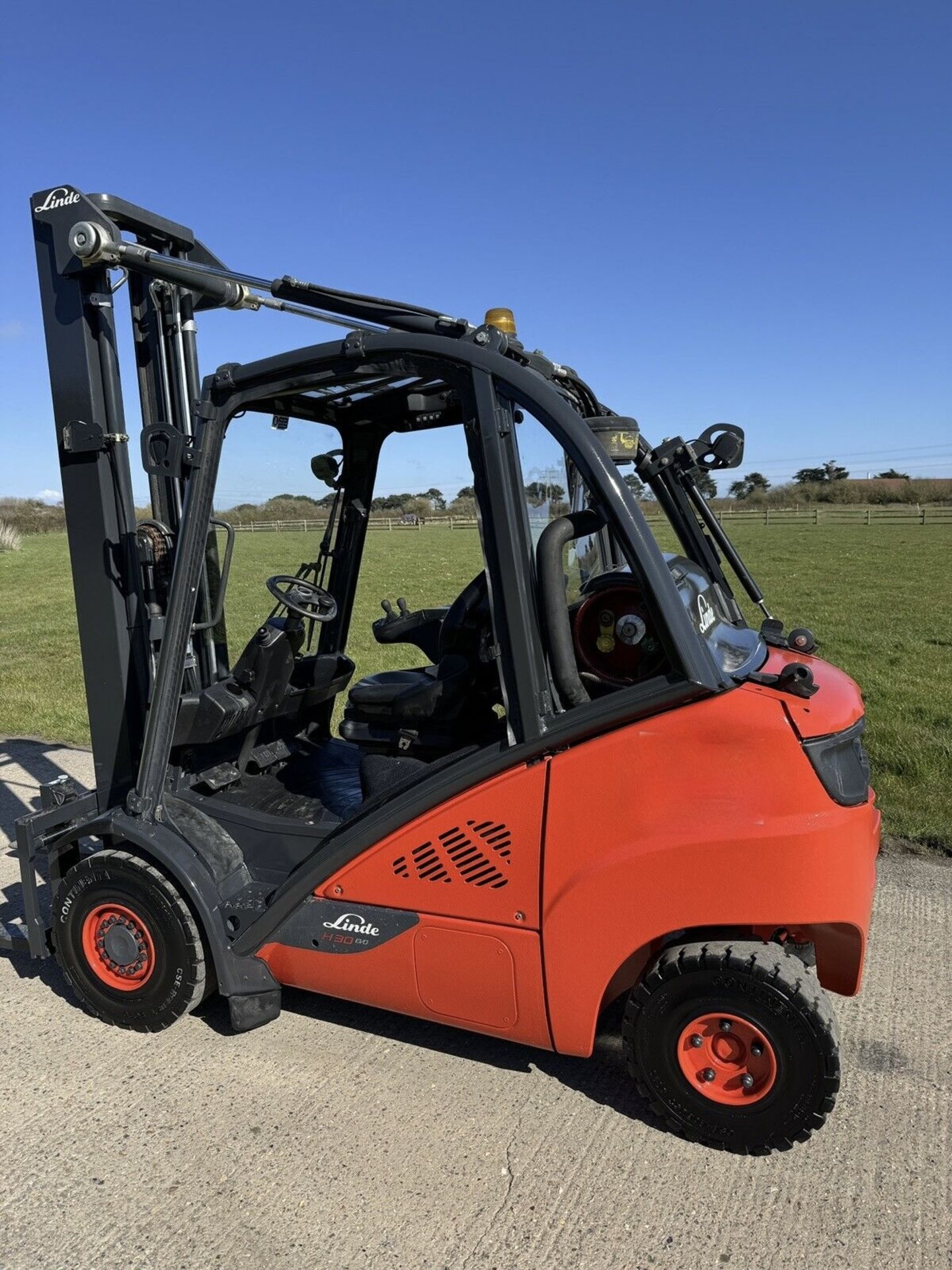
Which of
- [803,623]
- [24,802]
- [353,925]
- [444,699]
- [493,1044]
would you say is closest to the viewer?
[353,925]

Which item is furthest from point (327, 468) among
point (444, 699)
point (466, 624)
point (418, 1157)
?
point (418, 1157)

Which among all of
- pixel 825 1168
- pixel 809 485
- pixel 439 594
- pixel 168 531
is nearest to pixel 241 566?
→ pixel 168 531

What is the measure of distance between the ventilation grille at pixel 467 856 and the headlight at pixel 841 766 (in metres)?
0.89

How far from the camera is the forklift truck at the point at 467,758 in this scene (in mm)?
2506

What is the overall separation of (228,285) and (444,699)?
5.68 feet

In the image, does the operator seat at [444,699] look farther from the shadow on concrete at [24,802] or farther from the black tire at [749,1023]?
the shadow on concrete at [24,802]

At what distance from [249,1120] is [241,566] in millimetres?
1933

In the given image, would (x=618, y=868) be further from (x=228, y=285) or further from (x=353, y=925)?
(x=228, y=285)

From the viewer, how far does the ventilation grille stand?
2705 mm

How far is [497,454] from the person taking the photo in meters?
2.62

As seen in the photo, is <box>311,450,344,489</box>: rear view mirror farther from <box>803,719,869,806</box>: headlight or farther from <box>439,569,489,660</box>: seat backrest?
<box>803,719,869,806</box>: headlight

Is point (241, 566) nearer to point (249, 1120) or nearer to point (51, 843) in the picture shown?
point (51, 843)

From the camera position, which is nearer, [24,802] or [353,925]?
[353,925]

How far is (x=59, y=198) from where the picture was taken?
131 inches
